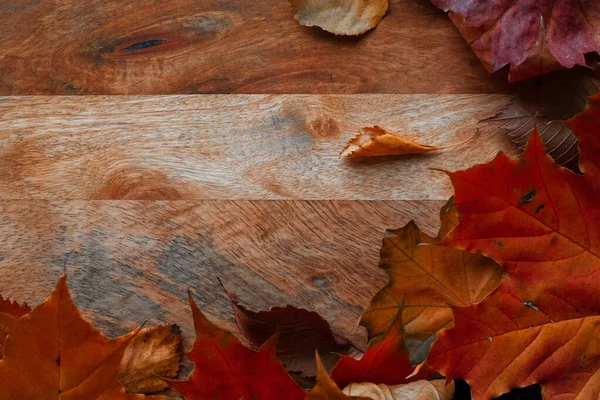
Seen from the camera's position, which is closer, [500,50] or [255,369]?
[255,369]

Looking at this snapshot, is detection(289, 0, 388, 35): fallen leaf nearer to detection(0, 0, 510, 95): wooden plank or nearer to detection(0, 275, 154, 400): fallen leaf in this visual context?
detection(0, 0, 510, 95): wooden plank

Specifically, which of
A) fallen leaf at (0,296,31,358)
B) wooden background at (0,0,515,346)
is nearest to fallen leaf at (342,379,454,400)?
wooden background at (0,0,515,346)

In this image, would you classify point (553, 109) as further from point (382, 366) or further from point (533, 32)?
point (382, 366)

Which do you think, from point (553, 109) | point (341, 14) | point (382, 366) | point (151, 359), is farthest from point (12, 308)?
point (553, 109)

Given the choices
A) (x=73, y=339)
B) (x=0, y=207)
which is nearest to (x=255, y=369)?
(x=73, y=339)

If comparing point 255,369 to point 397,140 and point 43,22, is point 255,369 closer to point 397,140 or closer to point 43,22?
point 397,140

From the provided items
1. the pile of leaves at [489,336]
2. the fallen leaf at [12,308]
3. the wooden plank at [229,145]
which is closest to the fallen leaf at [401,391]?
the pile of leaves at [489,336]
